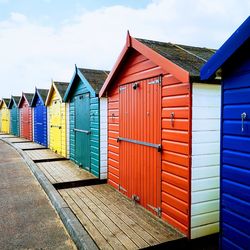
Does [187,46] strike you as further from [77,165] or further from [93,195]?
[77,165]

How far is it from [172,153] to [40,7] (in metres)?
18.1

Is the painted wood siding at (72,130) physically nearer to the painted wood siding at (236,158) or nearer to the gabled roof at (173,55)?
the gabled roof at (173,55)

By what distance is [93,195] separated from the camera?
683cm

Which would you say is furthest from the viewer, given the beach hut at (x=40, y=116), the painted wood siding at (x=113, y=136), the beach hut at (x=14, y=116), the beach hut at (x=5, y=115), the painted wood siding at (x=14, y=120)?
the beach hut at (x=5, y=115)

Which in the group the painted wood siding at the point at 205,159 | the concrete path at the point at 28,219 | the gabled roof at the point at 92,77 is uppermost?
the gabled roof at the point at 92,77

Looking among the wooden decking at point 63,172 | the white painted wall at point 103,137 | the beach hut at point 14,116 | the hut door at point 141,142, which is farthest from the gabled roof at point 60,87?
the beach hut at point 14,116

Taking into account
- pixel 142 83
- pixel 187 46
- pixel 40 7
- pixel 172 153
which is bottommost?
pixel 172 153

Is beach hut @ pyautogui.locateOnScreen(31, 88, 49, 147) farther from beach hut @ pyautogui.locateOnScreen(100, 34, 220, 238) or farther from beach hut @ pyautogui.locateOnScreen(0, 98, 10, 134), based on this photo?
beach hut @ pyautogui.locateOnScreen(0, 98, 10, 134)

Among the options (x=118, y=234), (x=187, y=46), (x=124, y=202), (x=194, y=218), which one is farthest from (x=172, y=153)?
(x=187, y=46)

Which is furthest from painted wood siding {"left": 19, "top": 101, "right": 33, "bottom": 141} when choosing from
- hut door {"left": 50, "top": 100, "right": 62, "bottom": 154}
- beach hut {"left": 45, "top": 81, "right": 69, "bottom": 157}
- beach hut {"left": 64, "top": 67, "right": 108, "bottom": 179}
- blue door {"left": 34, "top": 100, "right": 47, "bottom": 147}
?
beach hut {"left": 64, "top": 67, "right": 108, "bottom": 179}

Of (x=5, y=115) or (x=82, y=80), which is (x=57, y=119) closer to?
(x=82, y=80)

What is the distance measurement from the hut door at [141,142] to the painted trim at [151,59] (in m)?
0.44

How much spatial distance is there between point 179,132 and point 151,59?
151cm

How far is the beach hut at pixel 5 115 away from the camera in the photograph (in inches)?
1126
